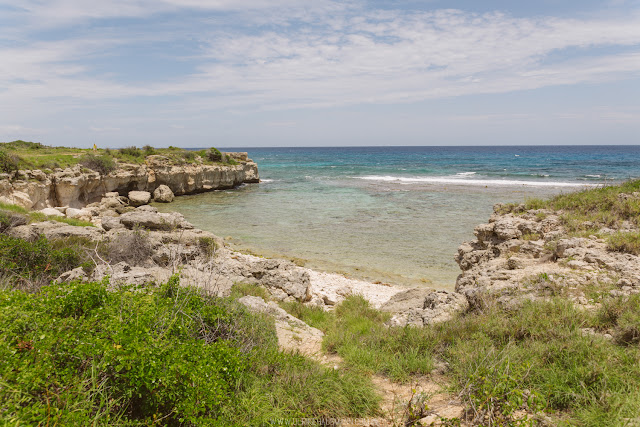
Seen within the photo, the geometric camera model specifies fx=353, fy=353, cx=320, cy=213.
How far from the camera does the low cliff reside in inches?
713

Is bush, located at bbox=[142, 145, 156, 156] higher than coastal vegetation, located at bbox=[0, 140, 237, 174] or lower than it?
higher

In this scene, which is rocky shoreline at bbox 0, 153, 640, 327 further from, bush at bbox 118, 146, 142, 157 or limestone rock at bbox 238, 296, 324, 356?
bush at bbox 118, 146, 142, 157

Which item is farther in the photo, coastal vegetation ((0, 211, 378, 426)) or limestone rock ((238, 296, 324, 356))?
limestone rock ((238, 296, 324, 356))

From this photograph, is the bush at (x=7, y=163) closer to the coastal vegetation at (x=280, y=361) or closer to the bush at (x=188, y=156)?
the coastal vegetation at (x=280, y=361)

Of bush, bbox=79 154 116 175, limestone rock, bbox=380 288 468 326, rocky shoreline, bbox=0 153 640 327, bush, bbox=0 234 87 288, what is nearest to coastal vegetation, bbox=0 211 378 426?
rocky shoreline, bbox=0 153 640 327

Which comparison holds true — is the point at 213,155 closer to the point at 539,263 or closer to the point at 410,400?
the point at 539,263

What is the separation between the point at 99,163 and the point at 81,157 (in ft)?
4.77

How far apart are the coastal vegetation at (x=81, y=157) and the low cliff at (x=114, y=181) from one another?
2.15 feet

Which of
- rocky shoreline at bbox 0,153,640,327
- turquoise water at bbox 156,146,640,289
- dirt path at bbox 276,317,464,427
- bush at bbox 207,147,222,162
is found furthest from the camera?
bush at bbox 207,147,222,162

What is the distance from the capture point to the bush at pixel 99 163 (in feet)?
83.4

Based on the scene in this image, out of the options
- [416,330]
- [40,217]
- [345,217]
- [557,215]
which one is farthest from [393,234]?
[40,217]

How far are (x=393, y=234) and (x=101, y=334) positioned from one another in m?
15.2

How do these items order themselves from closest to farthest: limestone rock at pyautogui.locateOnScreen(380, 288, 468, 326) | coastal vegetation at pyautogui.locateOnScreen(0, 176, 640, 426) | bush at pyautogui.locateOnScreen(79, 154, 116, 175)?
coastal vegetation at pyautogui.locateOnScreen(0, 176, 640, 426) < limestone rock at pyautogui.locateOnScreen(380, 288, 468, 326) < bush at pyautogui.locateOnScreen(79, 154, 116, 175)

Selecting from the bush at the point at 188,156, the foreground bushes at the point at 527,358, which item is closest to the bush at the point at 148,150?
the bush at the point at 188,156
